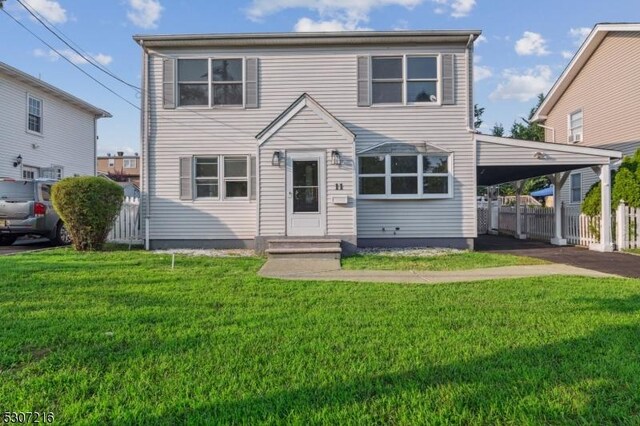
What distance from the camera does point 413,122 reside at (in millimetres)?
11867

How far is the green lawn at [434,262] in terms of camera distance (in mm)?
8523

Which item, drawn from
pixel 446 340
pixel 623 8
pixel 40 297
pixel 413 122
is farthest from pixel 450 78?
pixel 623 8

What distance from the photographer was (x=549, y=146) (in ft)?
37.6

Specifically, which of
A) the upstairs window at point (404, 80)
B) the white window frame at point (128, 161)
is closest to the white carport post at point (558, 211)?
the upstairs window at point (404, 80)

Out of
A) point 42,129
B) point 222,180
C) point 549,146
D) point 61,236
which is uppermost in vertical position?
point 42,129

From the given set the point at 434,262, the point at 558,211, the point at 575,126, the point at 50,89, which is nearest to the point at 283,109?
the point at 434,262

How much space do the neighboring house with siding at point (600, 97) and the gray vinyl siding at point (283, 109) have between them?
6.72m

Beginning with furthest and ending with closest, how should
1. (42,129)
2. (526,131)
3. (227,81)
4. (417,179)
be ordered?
(526,131)
(42,129)
(227,81)
(417,179)

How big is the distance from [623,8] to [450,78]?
1339 centimetres

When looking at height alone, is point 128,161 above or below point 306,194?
above

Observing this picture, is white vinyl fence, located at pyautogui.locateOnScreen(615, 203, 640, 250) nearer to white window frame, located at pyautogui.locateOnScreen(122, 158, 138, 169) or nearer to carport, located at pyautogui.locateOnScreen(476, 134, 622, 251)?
carport, located at pyautogui.locateOnScreen(476, 134, 622, 251)

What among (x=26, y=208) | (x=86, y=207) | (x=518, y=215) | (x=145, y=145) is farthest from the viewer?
(x=518, y=215)

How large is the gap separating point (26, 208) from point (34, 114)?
8225 millimetres

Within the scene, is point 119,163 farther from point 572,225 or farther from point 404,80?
point 572,225
